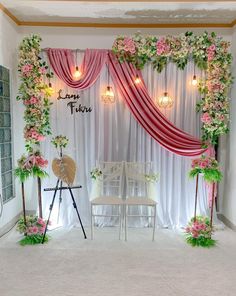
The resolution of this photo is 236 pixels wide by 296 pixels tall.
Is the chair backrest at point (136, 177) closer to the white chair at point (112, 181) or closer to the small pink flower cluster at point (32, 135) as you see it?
the white chair at point (112, 181)

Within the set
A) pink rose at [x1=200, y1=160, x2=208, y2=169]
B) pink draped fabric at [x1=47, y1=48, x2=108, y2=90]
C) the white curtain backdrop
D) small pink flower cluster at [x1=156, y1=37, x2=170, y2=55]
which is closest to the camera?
pink rose at [x1=200, y1=160, x2=208, y2=169]

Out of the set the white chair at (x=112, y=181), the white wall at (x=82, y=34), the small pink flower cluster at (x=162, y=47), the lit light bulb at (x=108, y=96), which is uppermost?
the white wall at (x=82, y=34)

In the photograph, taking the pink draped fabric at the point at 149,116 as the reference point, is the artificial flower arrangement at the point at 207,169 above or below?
below

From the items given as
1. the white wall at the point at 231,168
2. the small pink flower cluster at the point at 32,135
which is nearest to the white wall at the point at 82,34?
the white wall at the point at 231,168

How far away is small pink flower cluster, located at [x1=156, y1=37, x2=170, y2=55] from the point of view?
12.0 ft

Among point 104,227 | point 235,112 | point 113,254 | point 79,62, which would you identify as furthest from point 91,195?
point 235,112

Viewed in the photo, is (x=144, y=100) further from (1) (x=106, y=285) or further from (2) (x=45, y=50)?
(1) (x=106, y=285)

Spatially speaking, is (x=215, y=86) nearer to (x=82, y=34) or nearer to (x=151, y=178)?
(x=151, y=178)

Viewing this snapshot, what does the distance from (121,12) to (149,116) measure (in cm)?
138

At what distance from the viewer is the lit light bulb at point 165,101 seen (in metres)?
4.04

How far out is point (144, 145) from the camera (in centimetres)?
414

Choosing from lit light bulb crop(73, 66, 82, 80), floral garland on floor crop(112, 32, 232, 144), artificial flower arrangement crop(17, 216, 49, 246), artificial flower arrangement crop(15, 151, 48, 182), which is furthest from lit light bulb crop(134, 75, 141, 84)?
artificial flower arrangement crop(17, 216, 49, 246)

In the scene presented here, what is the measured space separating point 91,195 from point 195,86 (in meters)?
2.08

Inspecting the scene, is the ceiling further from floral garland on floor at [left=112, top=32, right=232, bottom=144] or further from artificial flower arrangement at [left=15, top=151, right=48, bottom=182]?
artificial flower arrangement at [left=15, top=151, right=48, bottom=182]
